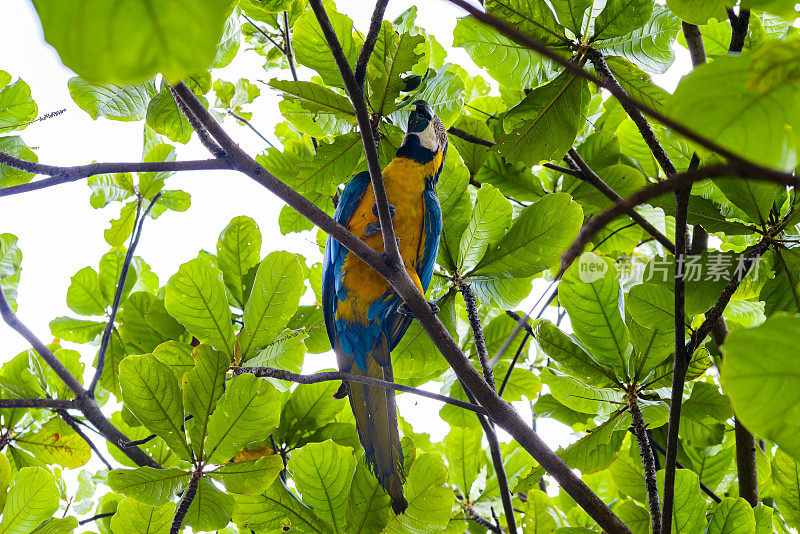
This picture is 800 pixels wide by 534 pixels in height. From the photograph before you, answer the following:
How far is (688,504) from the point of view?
1.01m

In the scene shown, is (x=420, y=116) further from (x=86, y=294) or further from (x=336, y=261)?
(x=86, y=294)

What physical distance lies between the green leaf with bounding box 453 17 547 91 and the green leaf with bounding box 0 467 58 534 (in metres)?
1.19

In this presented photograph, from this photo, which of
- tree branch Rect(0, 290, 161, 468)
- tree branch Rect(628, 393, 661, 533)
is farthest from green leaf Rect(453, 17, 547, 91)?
tree branch Rect(0, 290, 161, 468)

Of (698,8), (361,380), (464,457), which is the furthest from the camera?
(464,457)

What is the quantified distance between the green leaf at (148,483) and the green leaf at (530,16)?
1.02 m

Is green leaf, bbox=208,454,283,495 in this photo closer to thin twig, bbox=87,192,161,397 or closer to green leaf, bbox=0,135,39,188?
thin twig, bbox=87,192,161,397

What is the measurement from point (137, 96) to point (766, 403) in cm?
122

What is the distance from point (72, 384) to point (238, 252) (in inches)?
17.5

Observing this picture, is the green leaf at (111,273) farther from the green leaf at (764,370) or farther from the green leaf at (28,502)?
the green leaf at (764,370)

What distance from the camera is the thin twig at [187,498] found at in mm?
914

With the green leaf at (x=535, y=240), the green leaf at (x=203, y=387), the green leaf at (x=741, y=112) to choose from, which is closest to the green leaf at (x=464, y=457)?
the green leaf at (x=535, y=240)

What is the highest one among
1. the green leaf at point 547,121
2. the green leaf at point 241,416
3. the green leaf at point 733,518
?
the green leaf at point 547,121

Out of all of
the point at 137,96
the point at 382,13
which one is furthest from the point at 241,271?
the point at 382,13

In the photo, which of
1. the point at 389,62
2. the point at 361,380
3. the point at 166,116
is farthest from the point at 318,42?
the point at 361,380
